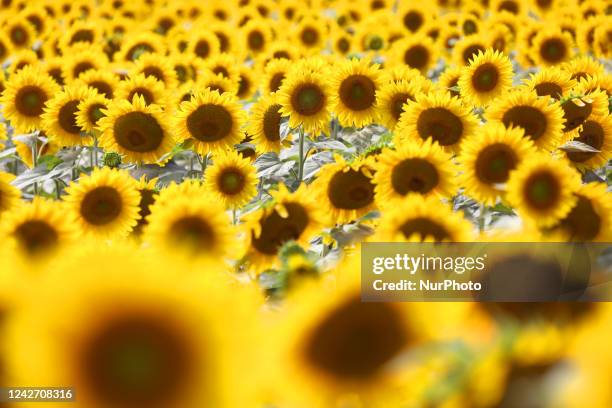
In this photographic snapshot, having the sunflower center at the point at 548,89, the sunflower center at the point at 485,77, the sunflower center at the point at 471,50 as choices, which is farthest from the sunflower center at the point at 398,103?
the sunflower center at the point at 471,50

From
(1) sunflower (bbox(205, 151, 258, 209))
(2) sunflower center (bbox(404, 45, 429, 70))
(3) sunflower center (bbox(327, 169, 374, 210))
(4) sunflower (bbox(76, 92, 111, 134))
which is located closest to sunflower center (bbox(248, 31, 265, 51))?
(2) sunflower center (bbox(404, 45, 429, 70))

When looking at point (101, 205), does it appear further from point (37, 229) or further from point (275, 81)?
point (275, 81)

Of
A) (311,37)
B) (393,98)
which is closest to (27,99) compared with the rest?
(393,98)

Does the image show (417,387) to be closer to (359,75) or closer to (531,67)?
(359,75)

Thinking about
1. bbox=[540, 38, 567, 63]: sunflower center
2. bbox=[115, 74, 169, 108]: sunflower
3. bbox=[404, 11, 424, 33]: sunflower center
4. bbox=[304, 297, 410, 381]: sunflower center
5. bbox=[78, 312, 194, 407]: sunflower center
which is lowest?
bbox=[78, 312, 194, 407]: sunflower center

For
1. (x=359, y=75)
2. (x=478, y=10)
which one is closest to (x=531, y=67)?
(x=478, y=10)

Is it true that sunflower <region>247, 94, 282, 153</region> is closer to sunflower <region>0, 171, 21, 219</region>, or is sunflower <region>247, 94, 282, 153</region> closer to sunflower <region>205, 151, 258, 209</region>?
sunflower <region>205, 151, 258, 209</region>
